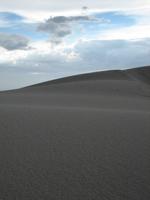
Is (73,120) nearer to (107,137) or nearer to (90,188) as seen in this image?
(107,137)

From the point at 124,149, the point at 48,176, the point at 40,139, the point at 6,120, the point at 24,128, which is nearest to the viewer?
the point at 48,176

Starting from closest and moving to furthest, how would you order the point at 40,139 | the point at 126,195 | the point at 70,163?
the point at 126,195 < the point at 70,163 < the point at 40,139

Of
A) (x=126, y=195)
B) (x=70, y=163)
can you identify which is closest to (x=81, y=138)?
(x=70, y=163)

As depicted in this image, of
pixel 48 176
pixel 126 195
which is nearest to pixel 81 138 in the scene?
pixel 48 176

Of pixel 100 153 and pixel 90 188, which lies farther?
pixel 100 153

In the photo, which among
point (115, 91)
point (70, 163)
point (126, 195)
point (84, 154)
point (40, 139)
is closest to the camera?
point (126, 195)

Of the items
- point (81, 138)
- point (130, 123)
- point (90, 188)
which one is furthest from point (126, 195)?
point (130, 123)

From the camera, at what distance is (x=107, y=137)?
5484 mm

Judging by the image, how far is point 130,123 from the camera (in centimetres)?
690

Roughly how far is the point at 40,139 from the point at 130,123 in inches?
89.7

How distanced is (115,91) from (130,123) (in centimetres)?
1183

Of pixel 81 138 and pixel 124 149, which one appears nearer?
pixel 124 149

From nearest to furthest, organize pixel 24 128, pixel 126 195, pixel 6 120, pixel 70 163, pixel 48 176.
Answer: pixel 126 195 < pixel 48 176 < pixel 70 163 < pixel 24 128 < pixel 6 120

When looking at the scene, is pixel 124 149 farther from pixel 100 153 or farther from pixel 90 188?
pixel 90 188
